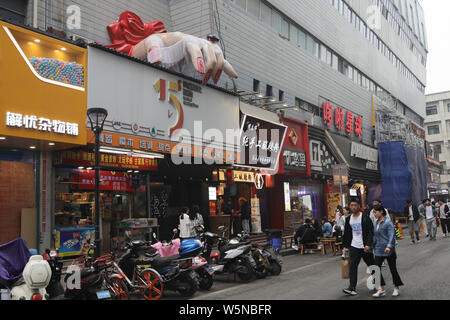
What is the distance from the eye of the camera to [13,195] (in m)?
12.0

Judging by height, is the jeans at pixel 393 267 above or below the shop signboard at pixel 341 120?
below

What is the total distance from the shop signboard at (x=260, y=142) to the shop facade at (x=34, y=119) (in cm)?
865

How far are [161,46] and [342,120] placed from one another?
20.3 metres

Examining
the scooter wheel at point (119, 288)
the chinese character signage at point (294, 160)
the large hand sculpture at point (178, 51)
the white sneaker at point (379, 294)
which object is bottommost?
the white sneaker at point (379, 294)

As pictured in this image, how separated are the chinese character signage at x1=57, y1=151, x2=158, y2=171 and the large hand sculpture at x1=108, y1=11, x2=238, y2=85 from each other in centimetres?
383

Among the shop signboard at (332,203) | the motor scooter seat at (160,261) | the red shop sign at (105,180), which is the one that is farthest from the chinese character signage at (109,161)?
the shop signboard at (332,203)

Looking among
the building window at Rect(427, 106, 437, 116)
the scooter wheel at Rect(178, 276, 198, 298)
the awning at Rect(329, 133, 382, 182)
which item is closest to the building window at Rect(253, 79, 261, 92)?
the awning at Rect(329, 133, 382, 182)

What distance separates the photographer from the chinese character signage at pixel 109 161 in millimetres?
13426

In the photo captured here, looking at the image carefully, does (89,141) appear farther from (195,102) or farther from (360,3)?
(360,3)

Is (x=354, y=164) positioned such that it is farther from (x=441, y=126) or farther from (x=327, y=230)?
(x=441, y=126)

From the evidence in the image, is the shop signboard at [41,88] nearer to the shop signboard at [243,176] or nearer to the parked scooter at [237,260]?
the parked scooter at [237,260]

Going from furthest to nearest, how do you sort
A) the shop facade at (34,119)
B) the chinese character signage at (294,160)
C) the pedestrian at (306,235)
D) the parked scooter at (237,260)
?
the chinese character signage at (294,160) < the pedestrian at (306,235) < the parked scooter at (237,260) < the shop facade at (34,119)

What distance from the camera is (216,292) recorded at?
9.83m

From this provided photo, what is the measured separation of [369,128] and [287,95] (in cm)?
1633
